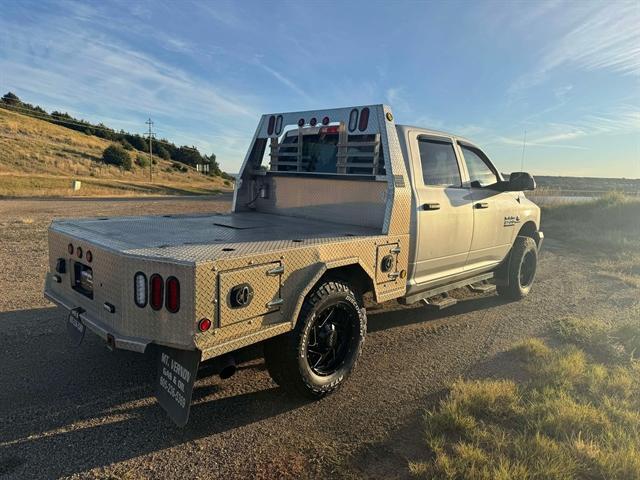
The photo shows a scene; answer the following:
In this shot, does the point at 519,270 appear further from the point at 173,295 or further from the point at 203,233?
the point at 173,295

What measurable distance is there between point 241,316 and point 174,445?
3.08ft

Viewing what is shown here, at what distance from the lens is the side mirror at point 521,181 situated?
17.7 feet

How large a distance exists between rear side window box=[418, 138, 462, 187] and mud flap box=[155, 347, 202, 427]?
2904 mm

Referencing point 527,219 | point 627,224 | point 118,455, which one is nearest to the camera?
point 118,455

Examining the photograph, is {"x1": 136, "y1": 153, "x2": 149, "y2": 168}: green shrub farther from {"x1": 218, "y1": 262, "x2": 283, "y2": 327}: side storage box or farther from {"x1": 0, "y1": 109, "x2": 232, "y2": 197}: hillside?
{"x1": 218, "y1": 262, "x2": 283, "y2": 327}: side storage box

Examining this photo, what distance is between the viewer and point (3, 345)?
414cm

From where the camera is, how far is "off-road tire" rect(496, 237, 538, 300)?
247 inches

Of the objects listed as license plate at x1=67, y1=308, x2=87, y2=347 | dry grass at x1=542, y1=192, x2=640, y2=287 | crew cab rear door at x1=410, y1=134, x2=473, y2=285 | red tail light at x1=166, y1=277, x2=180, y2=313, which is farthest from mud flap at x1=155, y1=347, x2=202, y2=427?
dry grass at x1=542, y1=192, x2=640, y2=287

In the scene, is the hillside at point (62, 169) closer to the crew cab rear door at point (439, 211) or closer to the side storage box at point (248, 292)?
the crew cab rear door at point (439, 211)

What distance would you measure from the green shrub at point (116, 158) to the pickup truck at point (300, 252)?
51527 mm

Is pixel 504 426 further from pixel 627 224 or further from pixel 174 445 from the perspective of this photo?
pixel 627 224

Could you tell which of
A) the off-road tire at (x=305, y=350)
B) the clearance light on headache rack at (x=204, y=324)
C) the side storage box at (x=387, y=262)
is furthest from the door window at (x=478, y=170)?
the clearance light on headache rack at (x=204, y=324)

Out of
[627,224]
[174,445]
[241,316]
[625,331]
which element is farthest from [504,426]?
[627,224]

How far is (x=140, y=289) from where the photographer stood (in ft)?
8.57
